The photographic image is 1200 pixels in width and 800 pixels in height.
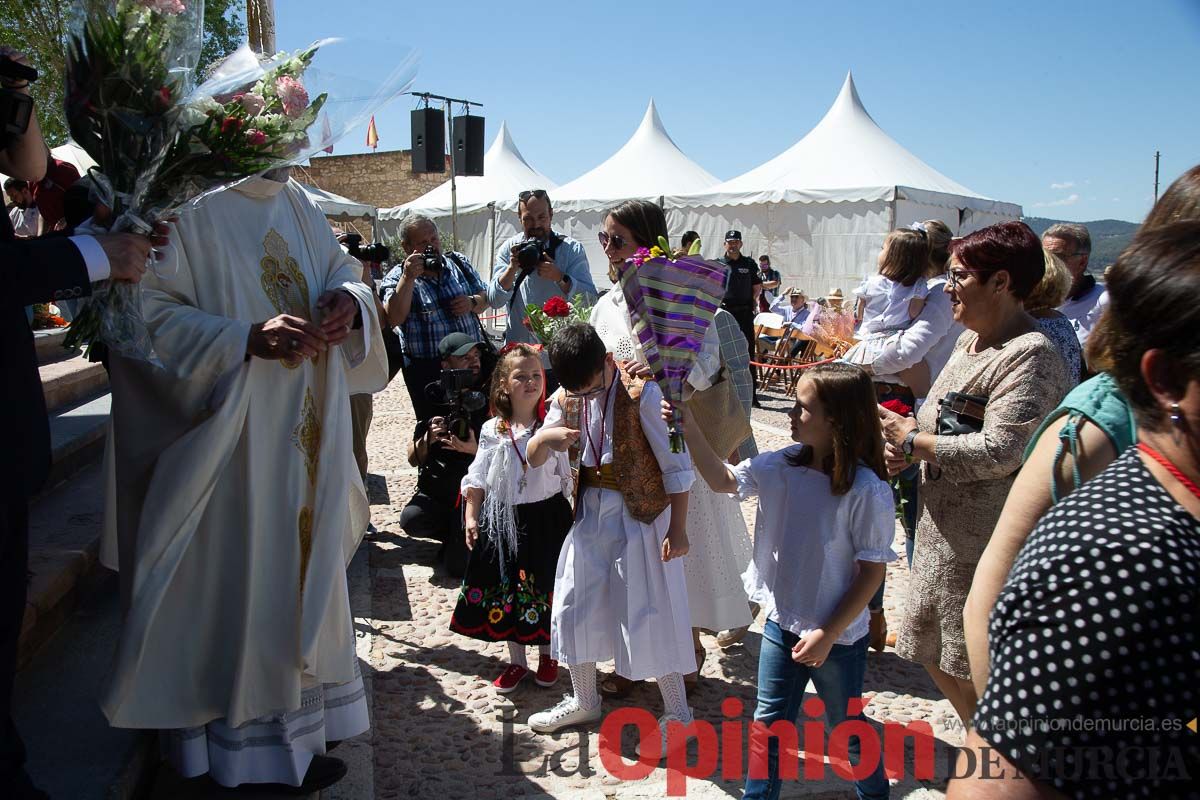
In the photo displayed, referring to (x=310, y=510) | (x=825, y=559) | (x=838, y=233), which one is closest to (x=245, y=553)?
(x=310, y=510)

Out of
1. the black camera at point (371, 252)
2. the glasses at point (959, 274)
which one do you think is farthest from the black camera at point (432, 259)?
the glasses at point (959, 274)

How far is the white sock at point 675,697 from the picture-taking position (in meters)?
3.24

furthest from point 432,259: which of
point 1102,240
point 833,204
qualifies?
point 1102,240

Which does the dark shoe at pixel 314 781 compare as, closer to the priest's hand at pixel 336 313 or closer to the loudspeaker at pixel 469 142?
the priest's hand at pixel 336 313

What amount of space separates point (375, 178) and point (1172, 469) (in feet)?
113

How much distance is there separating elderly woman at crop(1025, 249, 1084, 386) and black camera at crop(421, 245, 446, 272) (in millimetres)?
3574

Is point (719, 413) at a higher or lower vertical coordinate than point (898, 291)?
lower

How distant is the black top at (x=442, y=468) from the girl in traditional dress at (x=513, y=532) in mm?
1408

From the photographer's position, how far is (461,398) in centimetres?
456

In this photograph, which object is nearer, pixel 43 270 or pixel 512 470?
pixel 43 270

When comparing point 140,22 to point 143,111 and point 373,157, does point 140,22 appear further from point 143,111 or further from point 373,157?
point 373,157

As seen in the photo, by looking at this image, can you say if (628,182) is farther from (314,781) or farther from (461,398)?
(314,781)

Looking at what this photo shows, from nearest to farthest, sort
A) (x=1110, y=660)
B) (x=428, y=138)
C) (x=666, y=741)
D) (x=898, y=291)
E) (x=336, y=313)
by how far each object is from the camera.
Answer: (x=1110, y=660) → (x=336, y=313) → (x=666, y=741) → (x=898, y=291) → (x=428, y=138)

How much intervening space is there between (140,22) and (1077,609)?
2.57 meters
